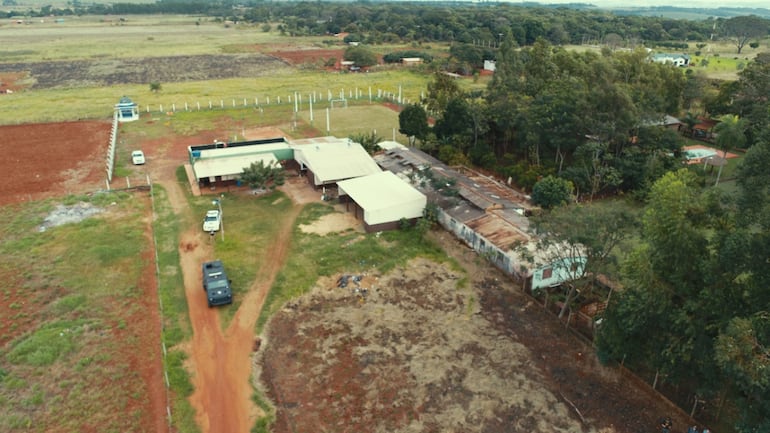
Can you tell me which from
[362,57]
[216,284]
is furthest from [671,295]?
[362,57]

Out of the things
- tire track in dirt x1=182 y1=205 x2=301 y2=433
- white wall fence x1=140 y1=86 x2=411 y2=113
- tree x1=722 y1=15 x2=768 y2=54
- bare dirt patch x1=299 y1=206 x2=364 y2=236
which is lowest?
tire track in dirt x1=182 y1=205 x2=301 y2=433

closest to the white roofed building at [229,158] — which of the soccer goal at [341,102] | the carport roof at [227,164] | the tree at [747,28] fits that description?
the carport roof at [227,164]

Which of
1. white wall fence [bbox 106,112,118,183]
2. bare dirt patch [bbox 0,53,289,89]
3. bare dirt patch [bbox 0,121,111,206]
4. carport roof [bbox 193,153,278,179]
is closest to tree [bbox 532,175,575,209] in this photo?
carport roof [bbox 193,153,278,179]

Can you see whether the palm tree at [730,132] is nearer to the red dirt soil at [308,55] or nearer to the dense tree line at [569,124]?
the dense tree line at [569,124]

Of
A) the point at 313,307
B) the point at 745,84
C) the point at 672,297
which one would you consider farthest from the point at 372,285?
the point at 745,84

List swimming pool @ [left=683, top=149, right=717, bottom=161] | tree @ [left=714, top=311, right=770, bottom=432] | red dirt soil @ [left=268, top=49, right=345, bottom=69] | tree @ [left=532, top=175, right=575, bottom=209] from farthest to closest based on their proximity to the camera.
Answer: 1. red dirt soil @ [left=268, top=49, right=345, bottom=69]
2. swimming pool @ [left=683, top=149, right=717, bottom=161]
3. tree @ [left=532, top=175, right=575, bottom=209]
4. tree @ [left=714, top=311, right=770, bottom=432]

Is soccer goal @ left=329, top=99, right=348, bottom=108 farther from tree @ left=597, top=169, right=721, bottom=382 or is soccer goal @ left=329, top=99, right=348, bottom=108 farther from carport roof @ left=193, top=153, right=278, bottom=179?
tree @ left=597, top=169, right=721, bottom=382
